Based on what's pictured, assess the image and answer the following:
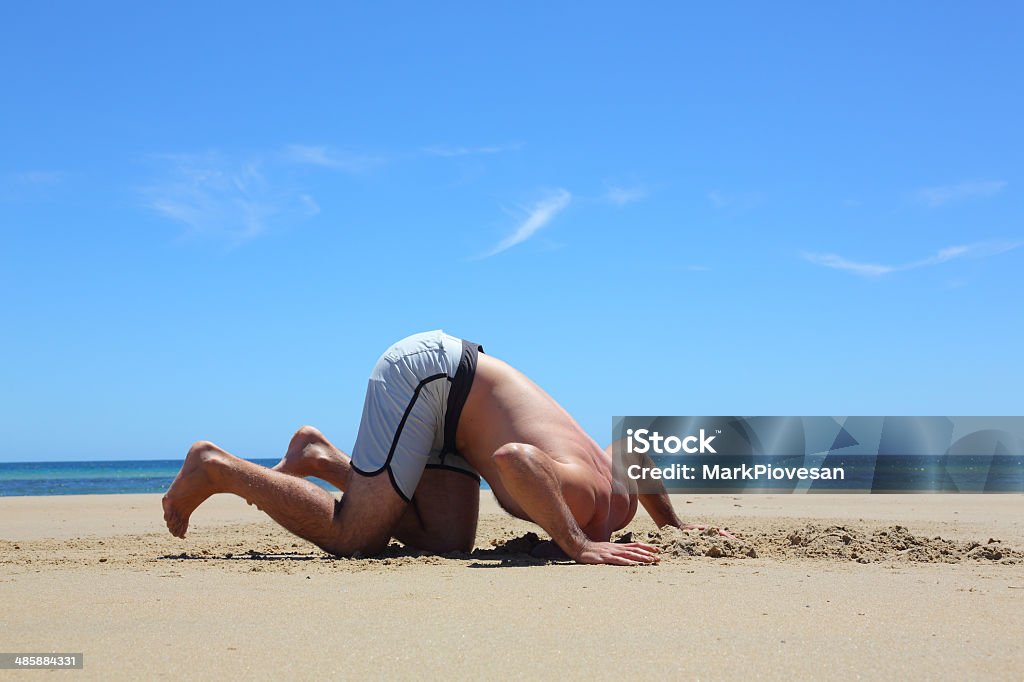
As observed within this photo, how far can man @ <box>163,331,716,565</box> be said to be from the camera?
5.03 metres

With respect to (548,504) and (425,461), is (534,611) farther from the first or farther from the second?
(425,461)

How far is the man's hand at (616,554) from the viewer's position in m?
4.62

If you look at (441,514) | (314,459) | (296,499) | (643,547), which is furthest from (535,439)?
(314,459)

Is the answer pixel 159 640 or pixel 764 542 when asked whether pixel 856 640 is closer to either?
pixel 159 640

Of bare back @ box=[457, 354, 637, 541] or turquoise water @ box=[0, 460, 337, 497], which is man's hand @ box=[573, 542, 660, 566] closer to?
bare back @ box=[457, 354, 637, 541]

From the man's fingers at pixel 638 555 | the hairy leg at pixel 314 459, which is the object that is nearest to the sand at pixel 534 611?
the man's fingers at pixel 638 555

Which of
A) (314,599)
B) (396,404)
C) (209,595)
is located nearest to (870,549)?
(396,404)

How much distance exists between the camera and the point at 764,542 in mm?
5832

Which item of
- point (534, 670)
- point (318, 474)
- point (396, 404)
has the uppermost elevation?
point (396, 404)

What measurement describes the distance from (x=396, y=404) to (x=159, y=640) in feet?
7.94

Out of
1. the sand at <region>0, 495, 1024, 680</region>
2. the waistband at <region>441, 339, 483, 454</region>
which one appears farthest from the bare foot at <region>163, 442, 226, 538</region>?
the waistband at <region>441, 339, 483, 454</region>

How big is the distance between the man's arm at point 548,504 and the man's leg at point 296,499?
2.81ft

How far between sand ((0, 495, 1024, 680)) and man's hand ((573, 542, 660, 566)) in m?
0.11

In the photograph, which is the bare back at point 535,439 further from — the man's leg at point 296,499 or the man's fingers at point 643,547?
the man's leg at point 296,499
